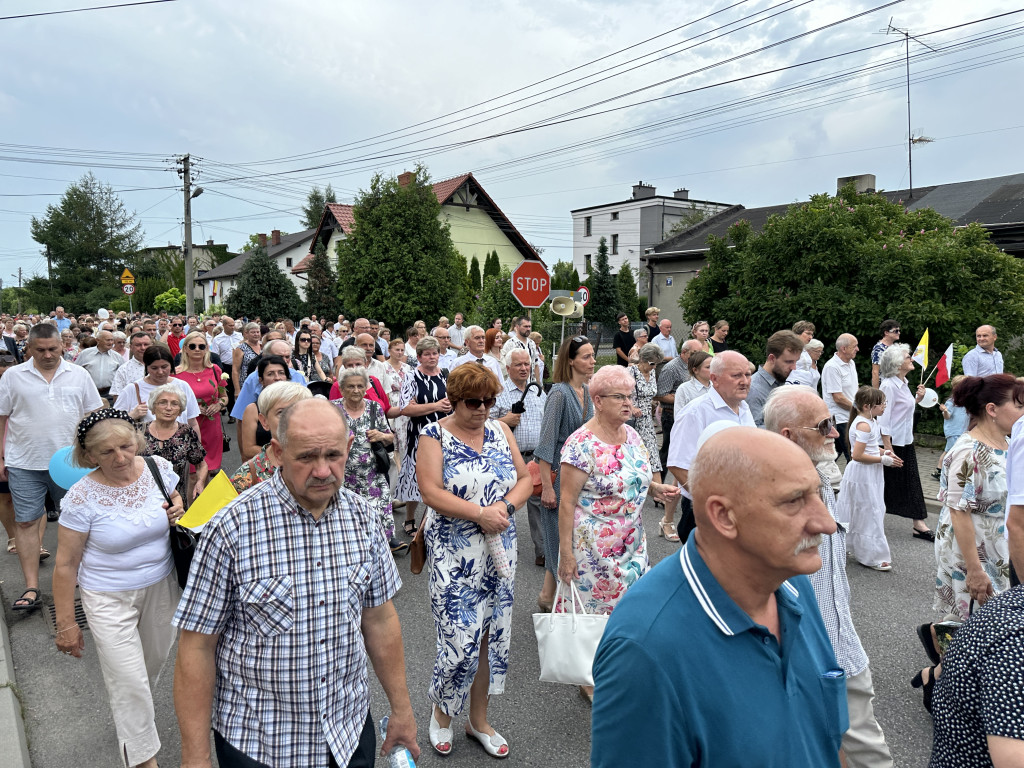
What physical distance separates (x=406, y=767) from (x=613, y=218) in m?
64.4

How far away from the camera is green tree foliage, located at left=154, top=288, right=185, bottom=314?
46.7 m

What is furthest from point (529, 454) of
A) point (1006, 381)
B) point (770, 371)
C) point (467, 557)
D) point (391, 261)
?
point (391, 261)

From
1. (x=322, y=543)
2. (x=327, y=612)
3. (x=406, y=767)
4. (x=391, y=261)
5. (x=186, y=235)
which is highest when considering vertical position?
(x=186, y=235)

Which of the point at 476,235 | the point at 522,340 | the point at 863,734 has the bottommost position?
the point at 863,734

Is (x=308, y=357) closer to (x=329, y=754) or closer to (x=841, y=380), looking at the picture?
(x=841, y=380)

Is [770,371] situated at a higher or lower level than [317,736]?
higher

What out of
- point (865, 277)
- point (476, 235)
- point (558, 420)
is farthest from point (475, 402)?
point (476, 235)

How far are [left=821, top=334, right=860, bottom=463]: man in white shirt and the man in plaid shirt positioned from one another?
7.61 m

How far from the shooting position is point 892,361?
6836 mm

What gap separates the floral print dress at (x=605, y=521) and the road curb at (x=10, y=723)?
300 cm

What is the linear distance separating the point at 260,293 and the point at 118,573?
114 ft

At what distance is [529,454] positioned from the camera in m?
6.76

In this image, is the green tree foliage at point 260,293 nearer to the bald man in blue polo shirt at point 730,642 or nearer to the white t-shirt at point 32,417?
the white t-shirt at point 32,417

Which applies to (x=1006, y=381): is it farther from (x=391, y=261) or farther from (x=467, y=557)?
(x=391, y=261)
